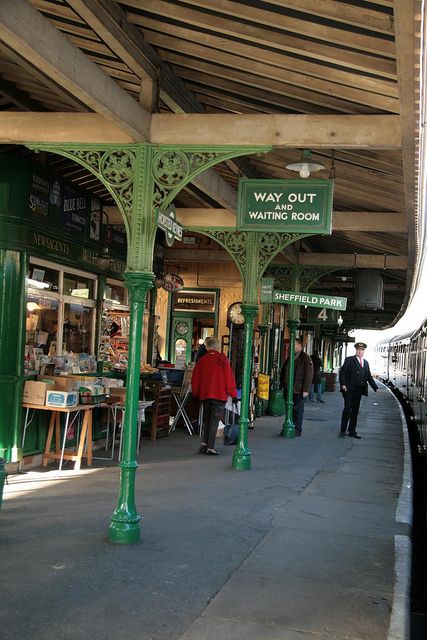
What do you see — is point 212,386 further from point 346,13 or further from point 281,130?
point 346,13

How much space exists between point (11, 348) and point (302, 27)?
5381 mm

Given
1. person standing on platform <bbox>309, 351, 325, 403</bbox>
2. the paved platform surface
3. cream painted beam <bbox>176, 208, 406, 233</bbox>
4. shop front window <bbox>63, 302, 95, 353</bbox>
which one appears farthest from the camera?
person standing on platform <bbox>309, 351, 325, 403</bbox>

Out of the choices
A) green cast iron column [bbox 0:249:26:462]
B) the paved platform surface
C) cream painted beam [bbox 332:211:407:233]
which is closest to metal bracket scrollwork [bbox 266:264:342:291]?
cream painted beam [bbox 332:211:407:233]

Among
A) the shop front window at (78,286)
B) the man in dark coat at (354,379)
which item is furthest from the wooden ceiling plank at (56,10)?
the man in dark coat at (354,379)

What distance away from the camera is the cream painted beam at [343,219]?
1090cm

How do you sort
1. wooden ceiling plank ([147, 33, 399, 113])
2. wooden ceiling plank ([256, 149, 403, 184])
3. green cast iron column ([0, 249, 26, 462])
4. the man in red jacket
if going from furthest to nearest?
the man in red jacket < green cast iron column ([0, 249, 26, 462]) < wooden ceiling plank ([256, 149, 403, 184]) < wooden ceiling plank ([147, 33, 399, 113])

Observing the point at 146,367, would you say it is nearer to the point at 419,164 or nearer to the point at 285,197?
the point at 285,197

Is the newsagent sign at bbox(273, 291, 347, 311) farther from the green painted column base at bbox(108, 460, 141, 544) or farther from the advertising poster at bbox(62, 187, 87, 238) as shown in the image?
the green painted column base at bbox(108, 460, 141, 544)

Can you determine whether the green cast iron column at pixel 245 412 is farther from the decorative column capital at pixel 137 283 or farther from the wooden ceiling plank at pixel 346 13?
the wooden ceiling plank at pixel 346 13

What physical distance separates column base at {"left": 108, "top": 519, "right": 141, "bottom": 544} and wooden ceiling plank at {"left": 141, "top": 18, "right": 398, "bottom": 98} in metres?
3.97

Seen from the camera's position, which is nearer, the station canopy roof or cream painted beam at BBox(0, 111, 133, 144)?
the station canopy roof

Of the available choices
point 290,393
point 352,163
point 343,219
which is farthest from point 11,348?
point 290,393

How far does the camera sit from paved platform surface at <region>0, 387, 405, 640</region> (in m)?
4.60

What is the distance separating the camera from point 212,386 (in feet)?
36.2
